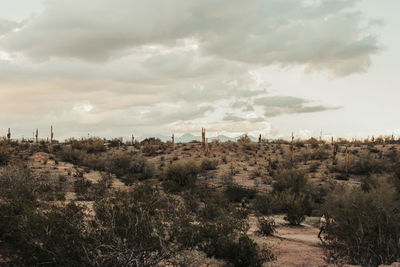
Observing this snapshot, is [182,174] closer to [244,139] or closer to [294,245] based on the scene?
[294,245]

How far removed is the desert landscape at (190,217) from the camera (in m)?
7.92

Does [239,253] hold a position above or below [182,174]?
below

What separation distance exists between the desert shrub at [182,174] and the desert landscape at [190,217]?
0.35 feet

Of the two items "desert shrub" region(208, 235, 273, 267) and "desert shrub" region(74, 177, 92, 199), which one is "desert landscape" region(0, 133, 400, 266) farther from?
"desert shrub" region(74, 177, 92, 199)

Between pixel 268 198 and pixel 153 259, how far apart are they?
54.0 feet

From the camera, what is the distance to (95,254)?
7863 millimetres

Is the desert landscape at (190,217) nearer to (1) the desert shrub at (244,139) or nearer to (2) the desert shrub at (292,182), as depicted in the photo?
(2) the desert shrub at (292,182)

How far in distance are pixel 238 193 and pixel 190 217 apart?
660 inches

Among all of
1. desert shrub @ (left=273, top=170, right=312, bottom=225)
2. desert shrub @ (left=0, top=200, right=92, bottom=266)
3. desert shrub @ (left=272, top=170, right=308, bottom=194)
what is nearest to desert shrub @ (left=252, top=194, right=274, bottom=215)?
desert shrub @ (left=273, top=170, right=312, bottom=225)

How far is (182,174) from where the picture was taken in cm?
3130

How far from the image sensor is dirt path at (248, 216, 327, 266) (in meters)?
11.1

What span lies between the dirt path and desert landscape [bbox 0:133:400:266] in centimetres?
4

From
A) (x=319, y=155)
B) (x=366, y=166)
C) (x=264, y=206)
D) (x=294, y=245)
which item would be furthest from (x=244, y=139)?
(x=294, y=245)

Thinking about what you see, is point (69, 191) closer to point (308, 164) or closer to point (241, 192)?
point (241, 192)
